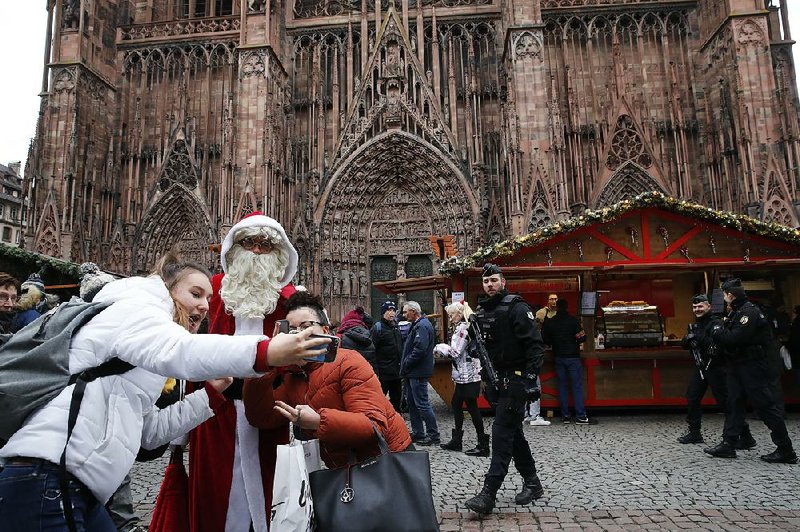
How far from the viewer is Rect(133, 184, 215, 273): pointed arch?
18203 mm

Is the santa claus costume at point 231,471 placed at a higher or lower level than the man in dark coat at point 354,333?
lower

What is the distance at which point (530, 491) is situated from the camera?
4.27 meters

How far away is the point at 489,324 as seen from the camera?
4.41 meters

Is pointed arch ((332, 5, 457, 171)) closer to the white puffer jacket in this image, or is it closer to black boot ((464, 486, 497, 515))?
black boot ((464, 486, 497, 515))

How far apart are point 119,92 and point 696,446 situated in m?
20.6

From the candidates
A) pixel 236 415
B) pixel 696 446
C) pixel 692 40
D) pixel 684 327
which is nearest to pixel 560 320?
pixel 696 446

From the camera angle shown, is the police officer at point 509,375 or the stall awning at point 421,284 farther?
the stall awning at point 421,284

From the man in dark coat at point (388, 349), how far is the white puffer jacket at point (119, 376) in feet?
18.5

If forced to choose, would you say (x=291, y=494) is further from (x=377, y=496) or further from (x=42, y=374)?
(x=42, y=374)

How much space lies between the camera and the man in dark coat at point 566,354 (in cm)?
776

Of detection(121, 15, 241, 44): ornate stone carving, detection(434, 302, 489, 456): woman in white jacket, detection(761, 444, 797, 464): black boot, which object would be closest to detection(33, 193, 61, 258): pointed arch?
detection(121, 15, 241, 44): ornate stone carving

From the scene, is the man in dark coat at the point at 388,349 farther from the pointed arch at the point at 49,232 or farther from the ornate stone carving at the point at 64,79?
the ornate stone carving at the point at 64,79

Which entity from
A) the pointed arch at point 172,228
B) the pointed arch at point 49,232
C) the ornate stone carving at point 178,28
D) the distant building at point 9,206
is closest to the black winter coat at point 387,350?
the pointed arch at point 172,228

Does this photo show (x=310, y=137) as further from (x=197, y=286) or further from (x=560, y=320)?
(x=197, y=286)
